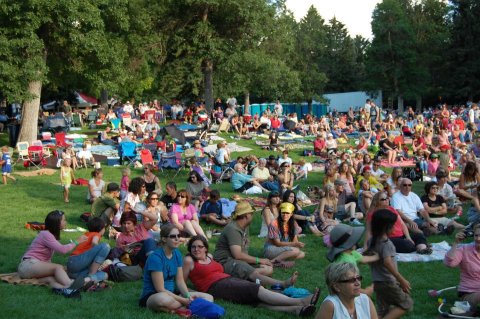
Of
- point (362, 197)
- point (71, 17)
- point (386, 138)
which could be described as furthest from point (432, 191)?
point (71, 17)

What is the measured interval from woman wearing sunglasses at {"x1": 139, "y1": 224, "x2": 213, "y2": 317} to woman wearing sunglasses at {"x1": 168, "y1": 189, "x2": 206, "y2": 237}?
357cm

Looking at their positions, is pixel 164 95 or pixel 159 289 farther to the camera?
pixel 164 95

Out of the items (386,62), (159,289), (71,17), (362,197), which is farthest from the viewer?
(386,62)

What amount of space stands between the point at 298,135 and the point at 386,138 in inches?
278

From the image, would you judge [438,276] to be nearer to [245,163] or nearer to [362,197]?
[362,197]

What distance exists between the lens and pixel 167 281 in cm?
727

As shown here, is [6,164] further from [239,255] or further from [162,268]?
[162,268]

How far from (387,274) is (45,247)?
4.56 m

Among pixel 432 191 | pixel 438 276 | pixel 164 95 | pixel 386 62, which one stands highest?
pixel 386 62

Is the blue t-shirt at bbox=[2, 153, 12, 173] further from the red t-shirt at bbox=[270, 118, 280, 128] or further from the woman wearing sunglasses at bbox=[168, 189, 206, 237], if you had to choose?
the red t-shirt at bbox=[270, 118, 280, 128]

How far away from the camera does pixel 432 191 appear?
480 inches

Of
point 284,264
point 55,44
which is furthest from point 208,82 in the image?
point 284,264

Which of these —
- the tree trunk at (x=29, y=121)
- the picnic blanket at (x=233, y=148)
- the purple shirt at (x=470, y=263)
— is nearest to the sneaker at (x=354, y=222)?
the purple shirt at (x=470, y=263)

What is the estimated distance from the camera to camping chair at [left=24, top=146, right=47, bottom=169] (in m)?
21.6
